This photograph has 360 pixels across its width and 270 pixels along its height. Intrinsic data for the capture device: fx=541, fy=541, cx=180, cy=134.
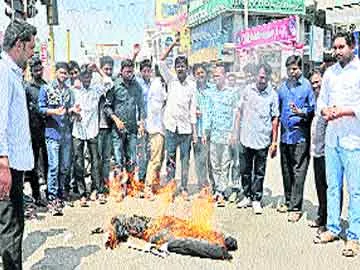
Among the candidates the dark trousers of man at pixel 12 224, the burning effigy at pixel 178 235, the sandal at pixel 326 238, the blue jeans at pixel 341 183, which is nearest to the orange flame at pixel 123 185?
the burning effigy at pixel 178 235

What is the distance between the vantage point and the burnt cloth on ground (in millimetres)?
5211

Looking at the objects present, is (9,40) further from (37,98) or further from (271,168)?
(271,168)

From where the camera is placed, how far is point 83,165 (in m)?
7.92

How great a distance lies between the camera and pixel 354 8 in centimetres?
2711

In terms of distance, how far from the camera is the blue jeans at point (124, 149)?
25.7ft

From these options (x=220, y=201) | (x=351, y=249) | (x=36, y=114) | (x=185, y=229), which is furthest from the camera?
(x=220, y=201)

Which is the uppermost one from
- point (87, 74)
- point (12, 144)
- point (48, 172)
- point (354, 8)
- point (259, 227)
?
point (354, 8)

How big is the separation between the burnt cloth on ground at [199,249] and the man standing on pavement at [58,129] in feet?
7.59

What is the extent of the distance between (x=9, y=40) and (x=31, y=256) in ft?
7.43

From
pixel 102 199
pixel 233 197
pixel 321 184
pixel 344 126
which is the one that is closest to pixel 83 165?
pixel 102 199

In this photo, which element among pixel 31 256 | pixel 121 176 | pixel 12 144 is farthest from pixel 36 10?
pixel 12 144

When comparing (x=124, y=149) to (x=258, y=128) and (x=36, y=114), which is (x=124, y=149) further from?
(x=258, y=128)

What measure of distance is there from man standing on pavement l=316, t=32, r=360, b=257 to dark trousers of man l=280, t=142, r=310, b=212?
1.10 metres

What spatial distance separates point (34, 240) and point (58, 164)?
1591mm
